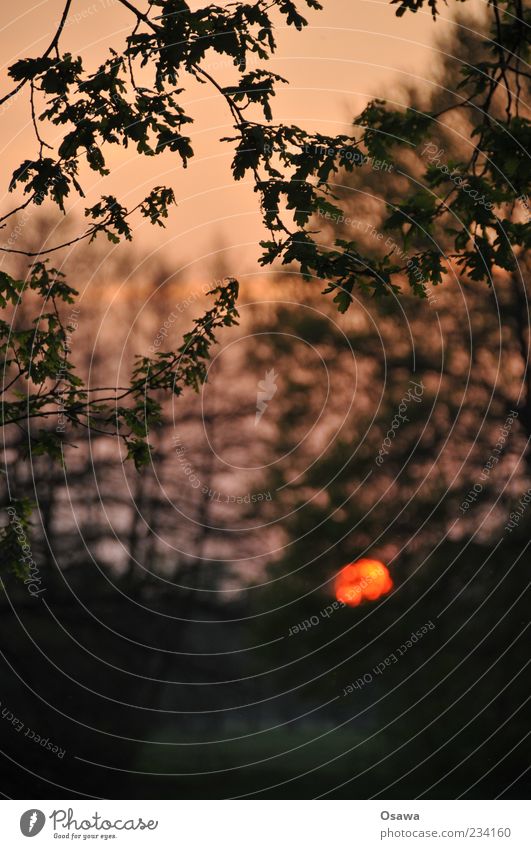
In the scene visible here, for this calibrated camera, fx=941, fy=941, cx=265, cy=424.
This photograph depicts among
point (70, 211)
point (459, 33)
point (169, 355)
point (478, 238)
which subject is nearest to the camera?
point (478, 238)

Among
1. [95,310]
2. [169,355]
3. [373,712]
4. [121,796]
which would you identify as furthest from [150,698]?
[169,355]

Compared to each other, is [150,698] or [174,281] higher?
[174,281]

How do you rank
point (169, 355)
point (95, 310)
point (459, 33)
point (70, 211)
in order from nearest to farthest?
point (169, 355), point (70, 211), point (459, 33), point (95, 310)

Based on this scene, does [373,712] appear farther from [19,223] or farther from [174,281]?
[19,223]

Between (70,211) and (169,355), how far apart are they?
526cm

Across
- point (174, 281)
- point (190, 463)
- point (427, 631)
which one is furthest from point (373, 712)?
point (174, 281)

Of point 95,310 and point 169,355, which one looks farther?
point 95,310

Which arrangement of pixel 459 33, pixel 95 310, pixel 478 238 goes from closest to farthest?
pixel 478 238, pixel 459 33, pixel 95 310

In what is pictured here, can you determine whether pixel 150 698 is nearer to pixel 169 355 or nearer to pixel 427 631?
pixel 427 631

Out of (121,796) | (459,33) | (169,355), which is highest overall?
(459,33)

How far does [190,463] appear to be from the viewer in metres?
13.9

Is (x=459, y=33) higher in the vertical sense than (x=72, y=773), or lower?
higher

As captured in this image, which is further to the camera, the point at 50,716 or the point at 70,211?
the point at 50,716

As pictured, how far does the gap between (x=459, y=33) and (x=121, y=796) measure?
11689mm
